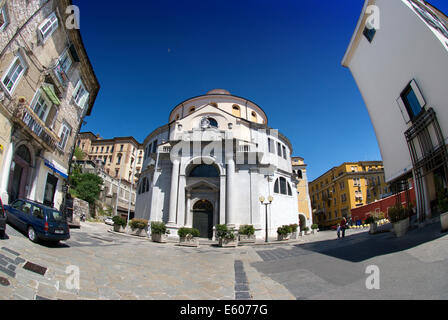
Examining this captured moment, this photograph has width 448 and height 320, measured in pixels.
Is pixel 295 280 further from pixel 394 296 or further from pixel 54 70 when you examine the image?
pixel 54 70

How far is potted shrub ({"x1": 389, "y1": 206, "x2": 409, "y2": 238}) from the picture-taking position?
1098cm

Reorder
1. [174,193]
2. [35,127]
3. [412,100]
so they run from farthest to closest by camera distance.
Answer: [174,193] < [35,127] < [412,100]

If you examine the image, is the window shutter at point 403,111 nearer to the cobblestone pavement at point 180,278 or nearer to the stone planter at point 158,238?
the cobblestone pavement at point 180,278

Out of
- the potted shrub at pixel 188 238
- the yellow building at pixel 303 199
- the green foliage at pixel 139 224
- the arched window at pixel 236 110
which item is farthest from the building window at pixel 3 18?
the yellow building at pixel 303 199

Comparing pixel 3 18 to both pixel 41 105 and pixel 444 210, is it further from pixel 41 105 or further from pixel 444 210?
pixel 444 210

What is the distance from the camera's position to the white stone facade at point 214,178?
22453 millimetres

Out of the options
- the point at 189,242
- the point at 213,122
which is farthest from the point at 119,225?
the point at 213,122

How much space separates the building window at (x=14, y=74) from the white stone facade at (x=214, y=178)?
544 inches

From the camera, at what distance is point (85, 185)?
38.0 meters

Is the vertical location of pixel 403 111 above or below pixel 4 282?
above

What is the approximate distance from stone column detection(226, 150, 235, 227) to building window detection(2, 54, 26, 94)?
17075 mm

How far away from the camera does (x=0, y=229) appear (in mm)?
7180

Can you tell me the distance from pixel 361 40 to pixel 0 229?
2393cm

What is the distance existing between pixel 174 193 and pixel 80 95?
12.4 meters
